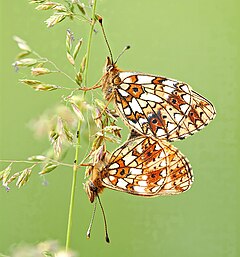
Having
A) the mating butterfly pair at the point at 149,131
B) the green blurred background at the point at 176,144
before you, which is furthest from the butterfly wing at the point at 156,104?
the green blurred background at the point at 176,144

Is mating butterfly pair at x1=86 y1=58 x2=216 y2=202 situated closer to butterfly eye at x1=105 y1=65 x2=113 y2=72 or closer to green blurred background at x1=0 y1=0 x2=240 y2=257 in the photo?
butterfly eye at x1=105 y1=65 x2=113 y2=72

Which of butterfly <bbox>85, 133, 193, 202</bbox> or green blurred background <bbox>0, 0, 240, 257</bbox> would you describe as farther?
green blurred background <bbox>0, 0, 240, 257</bbox>

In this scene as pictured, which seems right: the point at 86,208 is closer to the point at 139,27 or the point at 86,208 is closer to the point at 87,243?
the point at 87,243

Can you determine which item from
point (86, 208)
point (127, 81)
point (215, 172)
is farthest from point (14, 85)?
point (127, 81)

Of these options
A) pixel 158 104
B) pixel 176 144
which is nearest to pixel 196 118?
pixel 158 104

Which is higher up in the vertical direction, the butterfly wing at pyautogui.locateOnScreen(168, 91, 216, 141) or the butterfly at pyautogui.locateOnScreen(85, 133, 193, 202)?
the butterfly wing at pyautogui.locateOnScreen(168, 91, 216, 141)

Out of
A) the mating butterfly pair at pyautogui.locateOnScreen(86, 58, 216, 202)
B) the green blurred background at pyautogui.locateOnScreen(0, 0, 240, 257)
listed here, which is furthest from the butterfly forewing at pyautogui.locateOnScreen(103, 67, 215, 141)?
the green blurred background at pyautogui.locateOnScreen(0, 0, 240, 257)

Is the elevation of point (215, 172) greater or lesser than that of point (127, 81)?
greater
